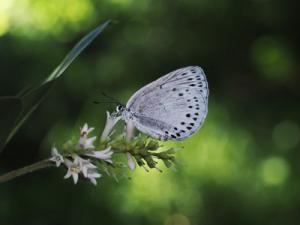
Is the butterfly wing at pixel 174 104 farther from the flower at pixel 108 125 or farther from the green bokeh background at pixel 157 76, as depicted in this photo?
the green bokeh background at pixel 157 76

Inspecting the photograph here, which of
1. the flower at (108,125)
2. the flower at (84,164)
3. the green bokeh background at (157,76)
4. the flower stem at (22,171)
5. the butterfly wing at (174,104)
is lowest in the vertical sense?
the green bokeh background at (157,76)

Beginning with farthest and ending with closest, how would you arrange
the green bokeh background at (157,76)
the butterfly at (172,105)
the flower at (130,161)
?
the green bokeh background at (157,76) < the butterfly at (172,105) < the flower at (130,161)

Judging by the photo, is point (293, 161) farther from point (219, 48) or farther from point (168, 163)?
point (168, 163)

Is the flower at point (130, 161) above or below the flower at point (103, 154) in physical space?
below

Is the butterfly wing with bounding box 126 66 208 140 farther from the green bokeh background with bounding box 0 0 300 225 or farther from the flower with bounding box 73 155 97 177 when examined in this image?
the green bokeh background with bounding box 0 0 300 225

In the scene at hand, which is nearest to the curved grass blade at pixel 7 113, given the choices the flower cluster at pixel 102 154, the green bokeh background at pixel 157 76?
the flower cluster at pixel 102 154

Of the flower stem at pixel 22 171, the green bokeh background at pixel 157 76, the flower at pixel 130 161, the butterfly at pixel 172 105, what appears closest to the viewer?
the flower stem at pixel 22 171

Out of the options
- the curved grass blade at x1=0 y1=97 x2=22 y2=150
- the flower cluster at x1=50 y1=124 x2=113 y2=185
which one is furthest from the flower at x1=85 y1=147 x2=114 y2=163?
the curved grass blade at x1=0 y1=97 x2=22 y2=150
